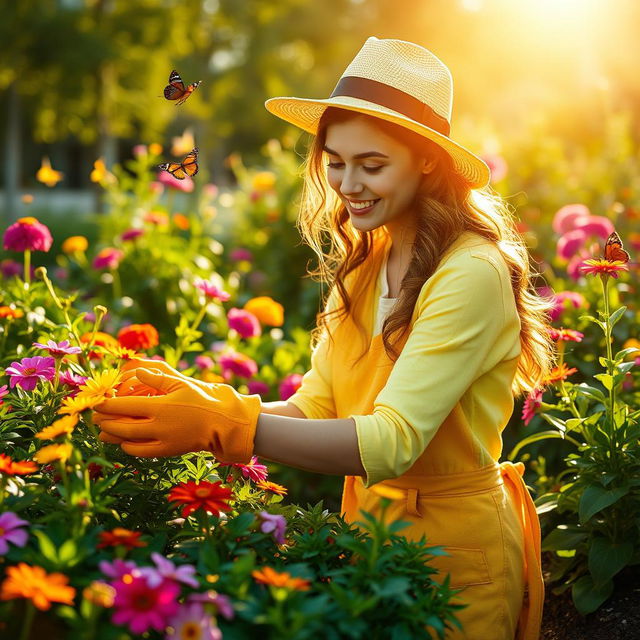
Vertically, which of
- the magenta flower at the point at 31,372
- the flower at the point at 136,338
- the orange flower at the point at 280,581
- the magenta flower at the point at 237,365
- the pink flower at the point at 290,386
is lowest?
the pink flower at the point at 290,386

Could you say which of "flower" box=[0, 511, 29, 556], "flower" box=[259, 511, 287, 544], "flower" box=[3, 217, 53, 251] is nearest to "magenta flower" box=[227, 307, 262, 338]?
"flower" box=[3, 217, 53, 251]

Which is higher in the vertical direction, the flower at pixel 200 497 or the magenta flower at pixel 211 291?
the flower at pixel 200 497

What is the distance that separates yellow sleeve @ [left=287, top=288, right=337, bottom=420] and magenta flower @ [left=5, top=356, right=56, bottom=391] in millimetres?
569

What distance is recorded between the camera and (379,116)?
169cm

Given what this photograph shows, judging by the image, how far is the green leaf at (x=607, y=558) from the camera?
1.93m

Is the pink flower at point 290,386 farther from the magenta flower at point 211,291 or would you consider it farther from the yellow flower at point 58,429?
the yellow flower at point 58,429

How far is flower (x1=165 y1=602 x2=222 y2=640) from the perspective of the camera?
1040 mm

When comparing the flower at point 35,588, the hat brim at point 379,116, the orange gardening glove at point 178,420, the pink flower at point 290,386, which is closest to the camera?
the flower at point 35,588

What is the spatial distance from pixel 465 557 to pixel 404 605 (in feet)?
1.75

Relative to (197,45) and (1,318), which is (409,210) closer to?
(1,318)

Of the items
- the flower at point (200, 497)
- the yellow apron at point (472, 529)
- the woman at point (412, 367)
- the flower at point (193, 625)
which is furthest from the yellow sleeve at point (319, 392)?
the flower at point (193, 625)

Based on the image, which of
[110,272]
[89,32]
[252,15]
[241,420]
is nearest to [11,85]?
[89,32]

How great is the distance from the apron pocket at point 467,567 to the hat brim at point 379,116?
789mm

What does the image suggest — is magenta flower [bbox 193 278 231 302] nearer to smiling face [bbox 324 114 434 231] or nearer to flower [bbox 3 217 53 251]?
flower [bbox 3 217 53 251]
